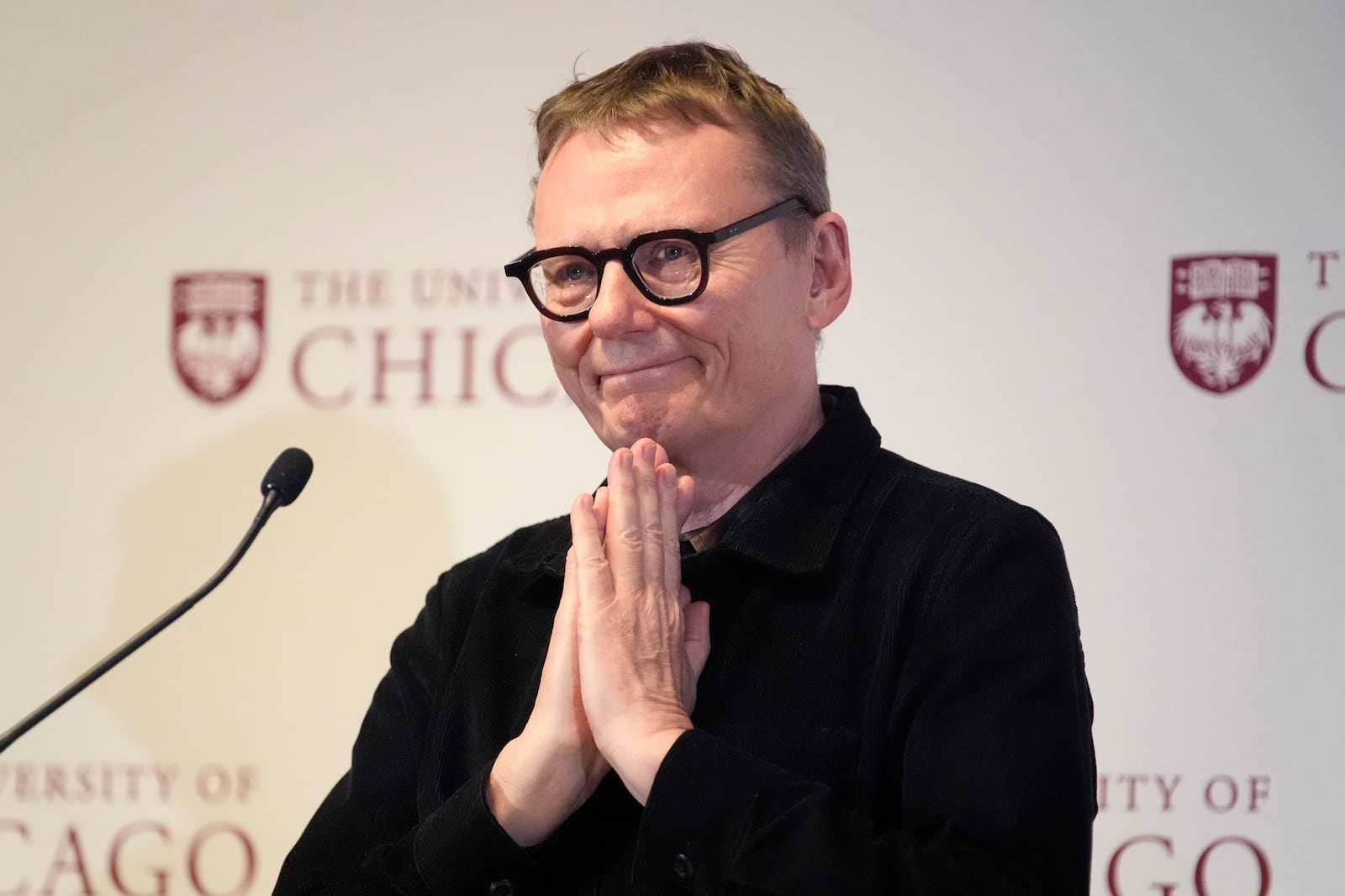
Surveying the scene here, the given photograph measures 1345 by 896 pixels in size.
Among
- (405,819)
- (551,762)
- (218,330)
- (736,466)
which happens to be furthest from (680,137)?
(218,330)

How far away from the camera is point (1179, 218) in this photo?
8.94 feet

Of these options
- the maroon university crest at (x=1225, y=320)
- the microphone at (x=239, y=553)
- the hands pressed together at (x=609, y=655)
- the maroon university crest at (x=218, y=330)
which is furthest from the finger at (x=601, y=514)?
the maroon university crest at (x=218, y=330)

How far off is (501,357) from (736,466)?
1.28m

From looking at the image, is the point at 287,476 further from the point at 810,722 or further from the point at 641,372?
the point at 810,722

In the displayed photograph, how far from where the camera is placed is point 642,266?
1687mm

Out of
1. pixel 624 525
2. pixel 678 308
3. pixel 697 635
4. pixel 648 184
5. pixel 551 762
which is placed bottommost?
pixel 551 762

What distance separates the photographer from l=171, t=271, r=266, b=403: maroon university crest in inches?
120

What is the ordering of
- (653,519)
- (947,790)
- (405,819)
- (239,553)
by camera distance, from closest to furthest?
1. (947,790)
2. (653,519)
3. (405,819)
4. (239,553)

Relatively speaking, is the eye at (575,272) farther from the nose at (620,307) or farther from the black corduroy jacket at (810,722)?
the black corduroy jacket at (810,722)

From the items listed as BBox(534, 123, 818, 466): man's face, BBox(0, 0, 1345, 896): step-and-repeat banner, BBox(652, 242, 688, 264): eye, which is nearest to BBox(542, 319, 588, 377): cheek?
BBox(534, 123, 818, 466): man's face

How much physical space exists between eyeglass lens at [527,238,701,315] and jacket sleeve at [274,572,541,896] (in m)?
0.46

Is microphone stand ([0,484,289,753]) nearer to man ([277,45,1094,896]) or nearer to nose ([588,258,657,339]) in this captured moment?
man ([277,45,1094,896])

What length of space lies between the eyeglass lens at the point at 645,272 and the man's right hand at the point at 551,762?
1.26 feet

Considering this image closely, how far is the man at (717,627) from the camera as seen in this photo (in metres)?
1.40
